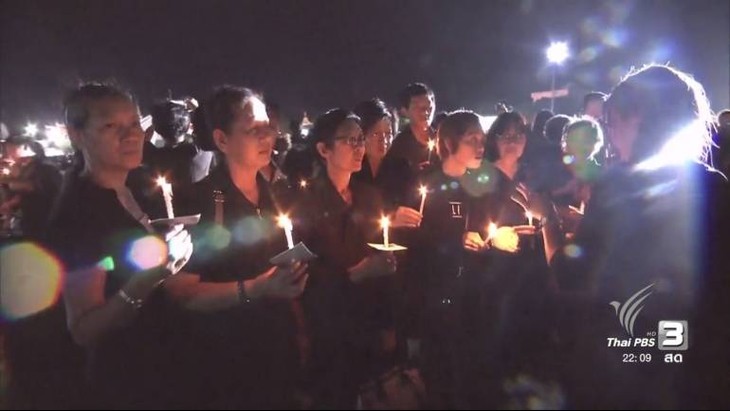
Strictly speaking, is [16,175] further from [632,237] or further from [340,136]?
[632,237]

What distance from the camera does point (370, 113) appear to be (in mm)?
3354

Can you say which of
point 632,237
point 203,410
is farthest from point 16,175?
point 632,237

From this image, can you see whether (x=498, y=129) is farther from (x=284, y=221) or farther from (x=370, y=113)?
(x=284, y=221)

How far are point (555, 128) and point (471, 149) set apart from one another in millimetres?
1750

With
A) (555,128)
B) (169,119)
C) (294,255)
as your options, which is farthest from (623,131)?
(169,119)

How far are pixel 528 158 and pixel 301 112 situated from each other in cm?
230

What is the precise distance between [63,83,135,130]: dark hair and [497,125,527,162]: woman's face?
2.33 metres

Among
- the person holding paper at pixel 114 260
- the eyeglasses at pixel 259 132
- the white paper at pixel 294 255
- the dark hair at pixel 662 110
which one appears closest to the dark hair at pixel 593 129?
the dark hair at pixel 662 110

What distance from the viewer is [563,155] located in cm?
391

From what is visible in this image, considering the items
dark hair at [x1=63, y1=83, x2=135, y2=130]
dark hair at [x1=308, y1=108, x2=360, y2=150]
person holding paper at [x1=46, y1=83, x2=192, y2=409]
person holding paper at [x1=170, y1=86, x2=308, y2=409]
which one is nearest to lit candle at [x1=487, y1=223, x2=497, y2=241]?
dark hair at [x1=308, y1=108, x2=360, y2=150]

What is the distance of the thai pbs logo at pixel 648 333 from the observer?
220 centimetres

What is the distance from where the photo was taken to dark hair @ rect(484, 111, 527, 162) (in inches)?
129

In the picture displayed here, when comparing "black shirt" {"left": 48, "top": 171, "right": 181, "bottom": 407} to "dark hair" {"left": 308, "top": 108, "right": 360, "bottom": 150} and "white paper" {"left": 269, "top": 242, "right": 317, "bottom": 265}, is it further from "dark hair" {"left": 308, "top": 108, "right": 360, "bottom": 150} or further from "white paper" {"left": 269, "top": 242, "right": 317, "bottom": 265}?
"dark hair" {"left": 308, "top": 108, "right": 360, "bottom": 150}

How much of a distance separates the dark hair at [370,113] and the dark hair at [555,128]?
69.4 inches
